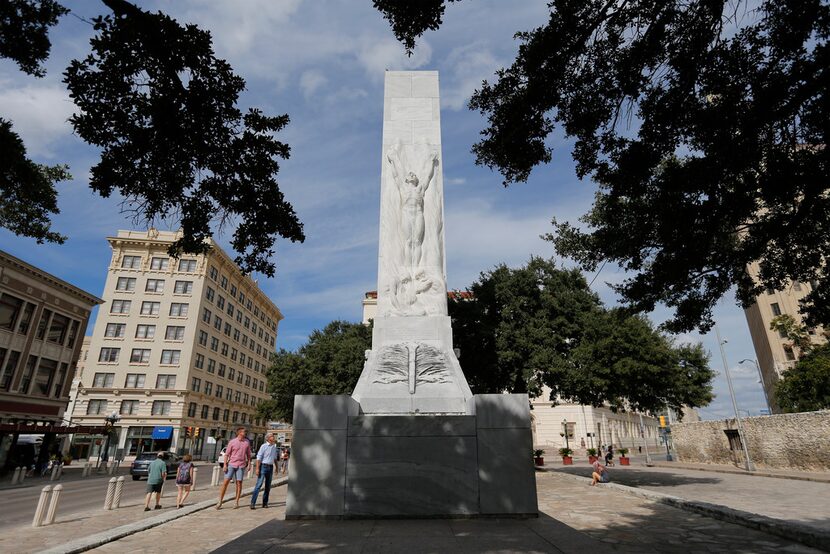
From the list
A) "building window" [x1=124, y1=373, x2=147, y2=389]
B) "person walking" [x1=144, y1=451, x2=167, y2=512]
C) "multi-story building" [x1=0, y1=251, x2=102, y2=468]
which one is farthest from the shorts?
"building window" [x1=124, y1=373, x2=147, y2=389]

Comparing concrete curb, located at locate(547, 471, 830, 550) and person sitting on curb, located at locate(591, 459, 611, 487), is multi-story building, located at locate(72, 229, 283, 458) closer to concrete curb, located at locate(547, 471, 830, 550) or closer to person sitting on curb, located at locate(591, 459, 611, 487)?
person sitting on curb, located at locate(591, 459, 611, 487)

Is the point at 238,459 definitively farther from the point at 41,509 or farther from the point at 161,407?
the point at 161,407

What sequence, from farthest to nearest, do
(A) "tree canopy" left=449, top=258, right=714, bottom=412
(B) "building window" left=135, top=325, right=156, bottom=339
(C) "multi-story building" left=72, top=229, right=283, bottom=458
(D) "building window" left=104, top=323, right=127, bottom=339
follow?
(B) "building window" left=135, top=325, right=156, bottom=339 → (D) "building window" left=104, top=323, right=127, bottom=339 → (C) "multi-story building" left=72, top=229, right=283, bottom=458 → (A) "tree canopy" left=449, top=258, right=714, bottom=412

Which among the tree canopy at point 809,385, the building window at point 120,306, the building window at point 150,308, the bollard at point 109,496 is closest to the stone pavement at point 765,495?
the bollard at point 109,496

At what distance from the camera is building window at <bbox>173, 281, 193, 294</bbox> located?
185 ft

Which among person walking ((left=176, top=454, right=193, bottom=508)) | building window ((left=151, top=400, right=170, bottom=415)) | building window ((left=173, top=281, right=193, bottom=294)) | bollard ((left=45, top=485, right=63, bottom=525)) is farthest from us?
building window ((left=173, top=281, right=193, bottom=294))

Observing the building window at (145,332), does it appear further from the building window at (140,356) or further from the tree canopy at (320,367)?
the tree canopy at (320,367)

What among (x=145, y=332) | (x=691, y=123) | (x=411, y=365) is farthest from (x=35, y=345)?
(x=691, y=123)

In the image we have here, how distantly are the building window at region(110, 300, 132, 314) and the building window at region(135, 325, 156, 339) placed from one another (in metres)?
2.59

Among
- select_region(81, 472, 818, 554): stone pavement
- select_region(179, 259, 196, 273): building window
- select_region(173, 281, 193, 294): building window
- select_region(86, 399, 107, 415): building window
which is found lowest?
select_region(81, 472, 818, 554): stone pavement

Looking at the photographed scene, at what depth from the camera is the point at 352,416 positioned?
9.61 meters

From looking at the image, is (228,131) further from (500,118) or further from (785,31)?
(785,31)

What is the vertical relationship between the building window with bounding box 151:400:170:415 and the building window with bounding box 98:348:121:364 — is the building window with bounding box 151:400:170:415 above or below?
below

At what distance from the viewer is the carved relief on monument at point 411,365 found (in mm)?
12289
